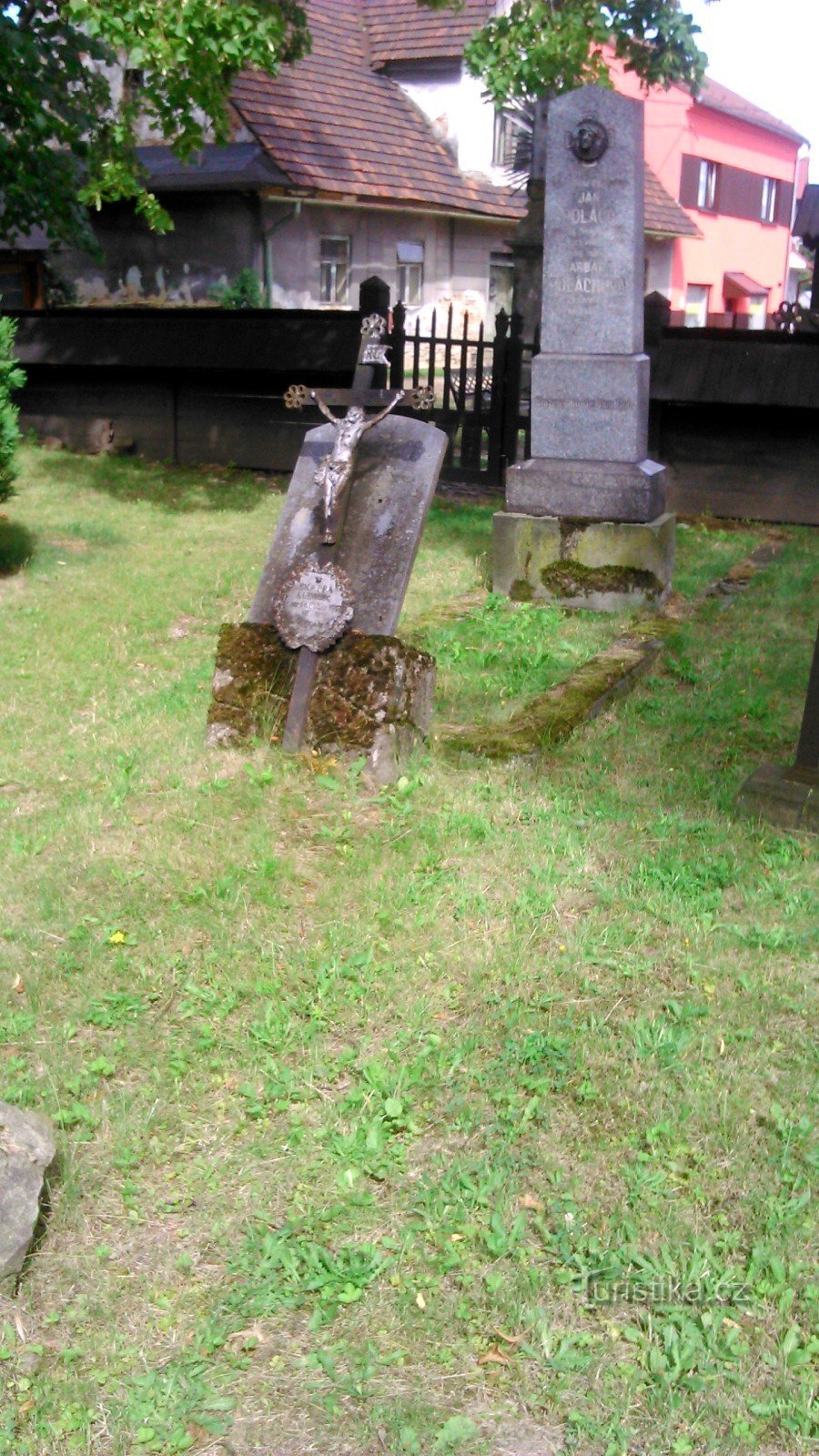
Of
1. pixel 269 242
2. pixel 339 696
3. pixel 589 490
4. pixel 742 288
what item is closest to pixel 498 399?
pixel 589 490

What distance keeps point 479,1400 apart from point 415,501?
379 centimetres

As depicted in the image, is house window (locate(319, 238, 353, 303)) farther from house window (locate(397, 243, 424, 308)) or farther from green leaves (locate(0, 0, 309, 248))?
green leaves (locate(0, 0, 309, 248))

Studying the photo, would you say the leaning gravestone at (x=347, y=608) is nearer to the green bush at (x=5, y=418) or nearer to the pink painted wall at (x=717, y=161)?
the green bush at (x=5, y=418)

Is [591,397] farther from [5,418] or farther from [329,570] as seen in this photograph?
[5,418]

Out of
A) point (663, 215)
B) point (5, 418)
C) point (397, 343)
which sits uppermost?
point (663, 215)

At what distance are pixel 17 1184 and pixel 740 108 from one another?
3421 cm

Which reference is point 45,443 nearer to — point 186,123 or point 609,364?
point 186,123

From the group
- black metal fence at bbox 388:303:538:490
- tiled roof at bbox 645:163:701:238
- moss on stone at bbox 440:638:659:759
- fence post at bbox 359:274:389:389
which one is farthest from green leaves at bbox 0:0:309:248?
tiled roof at bbox 645:163:701:238

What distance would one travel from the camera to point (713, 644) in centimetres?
761

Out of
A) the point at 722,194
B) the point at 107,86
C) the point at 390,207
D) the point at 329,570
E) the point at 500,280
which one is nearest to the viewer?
the point at 329,570

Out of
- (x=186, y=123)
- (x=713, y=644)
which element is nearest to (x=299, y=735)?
(x=713, y=644)

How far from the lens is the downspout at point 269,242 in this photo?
19.5 metres

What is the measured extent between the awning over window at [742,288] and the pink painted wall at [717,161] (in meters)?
0.18

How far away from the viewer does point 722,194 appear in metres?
33.0
